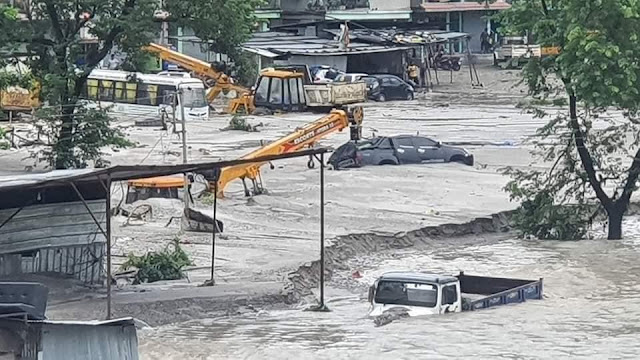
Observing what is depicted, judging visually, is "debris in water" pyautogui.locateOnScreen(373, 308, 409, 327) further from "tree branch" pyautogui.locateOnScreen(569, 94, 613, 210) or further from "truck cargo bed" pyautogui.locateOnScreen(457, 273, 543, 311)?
"tree branch" pyautogui.locateOnScreen(569, 94, 613, 210)

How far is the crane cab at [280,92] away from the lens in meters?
61.7

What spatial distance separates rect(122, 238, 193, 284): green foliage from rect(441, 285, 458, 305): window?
20.1 feet

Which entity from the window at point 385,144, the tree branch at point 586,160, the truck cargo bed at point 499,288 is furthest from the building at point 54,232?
the window at point 385,144

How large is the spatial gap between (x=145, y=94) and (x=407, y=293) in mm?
36402

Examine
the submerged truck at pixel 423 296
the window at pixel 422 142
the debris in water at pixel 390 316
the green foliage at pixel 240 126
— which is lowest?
the green foliage at pixel 240 126

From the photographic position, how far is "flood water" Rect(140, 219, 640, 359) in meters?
20.0

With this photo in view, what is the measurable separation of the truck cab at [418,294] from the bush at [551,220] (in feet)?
33.3

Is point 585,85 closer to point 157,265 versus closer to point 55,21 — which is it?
point 157,265

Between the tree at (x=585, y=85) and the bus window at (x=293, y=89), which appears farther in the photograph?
the bus window at (x=293, y=89)

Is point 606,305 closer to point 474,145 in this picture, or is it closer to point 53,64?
point 53,64

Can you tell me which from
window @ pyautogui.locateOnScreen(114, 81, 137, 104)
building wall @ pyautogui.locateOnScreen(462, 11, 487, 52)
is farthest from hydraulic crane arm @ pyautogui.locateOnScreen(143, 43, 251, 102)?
building wall @ pyautogui.locateOnScreen(462, 11, 487, 52)

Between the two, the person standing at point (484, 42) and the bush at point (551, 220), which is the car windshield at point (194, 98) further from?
the person standing at point (484, 42)

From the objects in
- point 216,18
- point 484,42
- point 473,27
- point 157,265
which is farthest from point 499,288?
point 473,27

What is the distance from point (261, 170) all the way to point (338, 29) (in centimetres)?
4108
